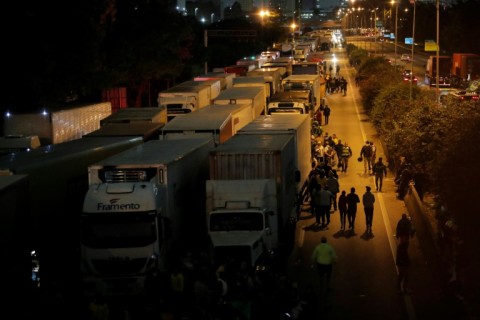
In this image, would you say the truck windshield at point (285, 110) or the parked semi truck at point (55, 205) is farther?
the truck windshield at point (285, 110)

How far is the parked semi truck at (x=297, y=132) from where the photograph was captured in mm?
24234

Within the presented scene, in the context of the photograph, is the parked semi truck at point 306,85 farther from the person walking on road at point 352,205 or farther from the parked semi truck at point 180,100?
the person walking on road at point 352,205

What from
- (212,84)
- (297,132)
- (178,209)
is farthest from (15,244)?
(212,84)

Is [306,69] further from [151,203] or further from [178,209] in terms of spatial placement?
[151,203]

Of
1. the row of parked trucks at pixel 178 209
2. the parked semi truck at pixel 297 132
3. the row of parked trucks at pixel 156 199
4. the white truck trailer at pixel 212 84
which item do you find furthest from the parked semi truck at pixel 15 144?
the white truck trailer at pixel 212 84

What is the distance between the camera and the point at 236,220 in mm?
17766

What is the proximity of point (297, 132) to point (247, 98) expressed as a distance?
12.5 metres

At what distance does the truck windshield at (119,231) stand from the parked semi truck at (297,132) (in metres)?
7.23

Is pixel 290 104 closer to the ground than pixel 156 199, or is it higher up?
closer to the ground

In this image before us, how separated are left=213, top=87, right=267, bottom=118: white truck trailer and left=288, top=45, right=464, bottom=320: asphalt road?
946cm

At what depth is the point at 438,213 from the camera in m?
18.8

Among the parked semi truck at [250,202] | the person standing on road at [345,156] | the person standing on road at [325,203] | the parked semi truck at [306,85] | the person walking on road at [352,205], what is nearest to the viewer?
the parked semi truck at [250,202]

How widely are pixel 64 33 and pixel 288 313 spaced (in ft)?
86.9

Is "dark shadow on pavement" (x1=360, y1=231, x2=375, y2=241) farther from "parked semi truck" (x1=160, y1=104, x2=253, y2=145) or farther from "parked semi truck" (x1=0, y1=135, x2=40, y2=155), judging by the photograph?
"parked semi truck" (x1=0, y1=135, x2=40, y2=155)
